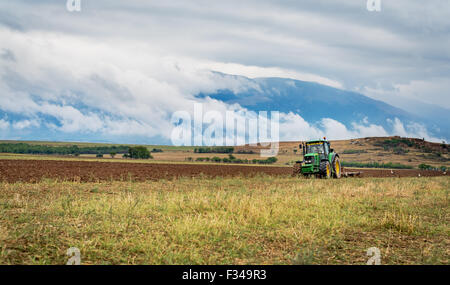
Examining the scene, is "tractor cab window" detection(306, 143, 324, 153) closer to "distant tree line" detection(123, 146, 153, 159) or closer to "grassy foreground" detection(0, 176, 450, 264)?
"grassy foreground" detection(0, 176, 450, 264)

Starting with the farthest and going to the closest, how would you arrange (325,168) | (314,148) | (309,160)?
(314,148), (309,160), (325,168)

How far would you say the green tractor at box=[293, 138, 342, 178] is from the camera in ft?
99.3

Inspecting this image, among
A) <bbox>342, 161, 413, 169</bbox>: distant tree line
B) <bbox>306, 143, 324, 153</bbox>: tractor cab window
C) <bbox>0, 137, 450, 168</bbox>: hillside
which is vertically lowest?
<bbox>342, 161, 413, 169</bbox>: distant tree line

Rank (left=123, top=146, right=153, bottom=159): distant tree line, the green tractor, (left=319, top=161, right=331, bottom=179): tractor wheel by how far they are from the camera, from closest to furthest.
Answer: (left=319, top=161, right=331, bottom=179): tractor wheel, the green tractor, (left=123, top=146, right=153, bottom=159): distant tree line

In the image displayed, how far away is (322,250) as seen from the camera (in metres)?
8.12

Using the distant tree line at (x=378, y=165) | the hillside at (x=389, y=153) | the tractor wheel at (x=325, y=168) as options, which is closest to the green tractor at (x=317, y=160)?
the tractor wheel at (x=325, y=168)

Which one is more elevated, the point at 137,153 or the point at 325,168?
the point at 325,168

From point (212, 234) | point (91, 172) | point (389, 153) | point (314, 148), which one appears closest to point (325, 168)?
point (314, 148)

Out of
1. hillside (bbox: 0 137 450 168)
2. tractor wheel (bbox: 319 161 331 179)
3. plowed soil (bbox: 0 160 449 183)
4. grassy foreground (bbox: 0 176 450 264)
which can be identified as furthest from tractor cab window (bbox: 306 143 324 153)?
hillside (bbox: 0 137 450 168)

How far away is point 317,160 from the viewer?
3050cm

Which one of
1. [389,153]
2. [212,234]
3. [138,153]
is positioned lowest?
[389,153]

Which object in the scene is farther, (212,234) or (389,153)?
(389,153)

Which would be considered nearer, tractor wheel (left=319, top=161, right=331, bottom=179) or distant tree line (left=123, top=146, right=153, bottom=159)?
tractor wheel (left=319, top=161, right=331, bottom=179)

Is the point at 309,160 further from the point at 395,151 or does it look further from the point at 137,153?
the point at 395,151
